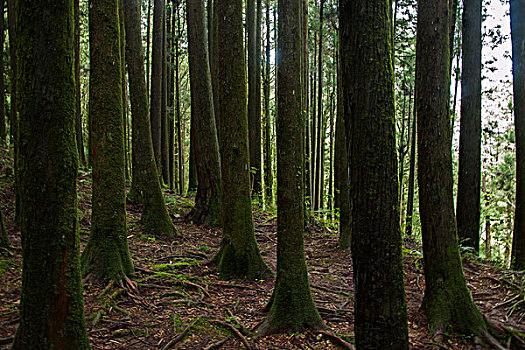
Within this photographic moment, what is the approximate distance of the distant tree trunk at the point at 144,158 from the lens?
892 centimetres

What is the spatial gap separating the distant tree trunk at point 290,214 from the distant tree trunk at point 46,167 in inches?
106

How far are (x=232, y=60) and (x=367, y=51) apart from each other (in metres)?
4.48

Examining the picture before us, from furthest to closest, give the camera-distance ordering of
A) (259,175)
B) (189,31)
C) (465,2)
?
1. (259,175)
2. (189,31)
3. (465,2)

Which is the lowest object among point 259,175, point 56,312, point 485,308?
point 485,308

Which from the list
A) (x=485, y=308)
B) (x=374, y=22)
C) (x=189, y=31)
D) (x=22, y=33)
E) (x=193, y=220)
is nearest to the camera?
(x=374, y=22)

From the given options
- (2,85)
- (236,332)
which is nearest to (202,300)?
(236,332)

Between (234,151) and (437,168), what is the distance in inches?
131

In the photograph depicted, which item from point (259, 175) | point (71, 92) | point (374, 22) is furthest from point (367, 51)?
point (259, 175)

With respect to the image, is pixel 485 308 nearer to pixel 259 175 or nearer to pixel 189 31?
pixel 189 31

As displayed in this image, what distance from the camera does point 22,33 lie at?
310 centimetres

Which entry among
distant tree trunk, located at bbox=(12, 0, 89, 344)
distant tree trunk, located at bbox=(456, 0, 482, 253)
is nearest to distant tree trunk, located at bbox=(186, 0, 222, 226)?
distant tree trunk, located at bbox=(456, 0, 482, 253)

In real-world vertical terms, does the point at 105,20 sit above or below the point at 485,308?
above

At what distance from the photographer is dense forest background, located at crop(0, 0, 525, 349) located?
108 inches

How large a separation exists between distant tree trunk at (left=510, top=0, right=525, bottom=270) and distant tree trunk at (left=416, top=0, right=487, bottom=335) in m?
4.31
